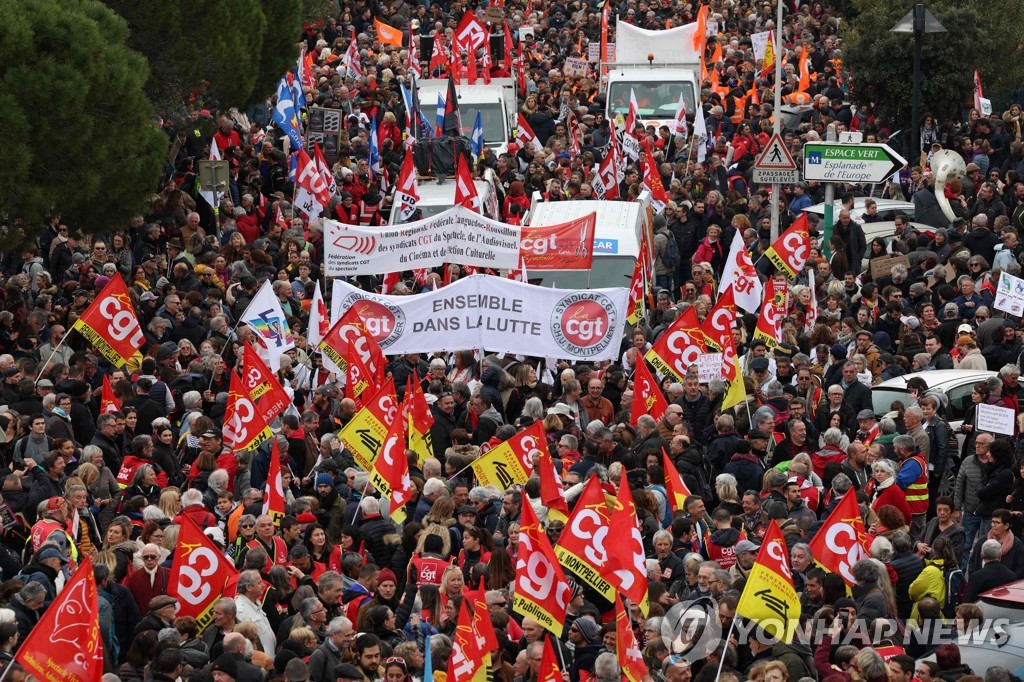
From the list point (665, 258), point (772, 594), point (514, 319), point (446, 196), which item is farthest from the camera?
point (446, 196)

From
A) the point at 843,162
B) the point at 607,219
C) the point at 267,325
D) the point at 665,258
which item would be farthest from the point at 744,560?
the point at 665,258

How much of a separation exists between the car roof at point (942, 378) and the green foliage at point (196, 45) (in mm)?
12294

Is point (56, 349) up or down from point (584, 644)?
up

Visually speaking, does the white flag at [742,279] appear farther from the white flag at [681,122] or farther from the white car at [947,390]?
the white flag at [681,122]

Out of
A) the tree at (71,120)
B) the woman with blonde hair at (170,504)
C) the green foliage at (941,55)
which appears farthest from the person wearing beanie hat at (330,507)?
the green foliage at (941,55)

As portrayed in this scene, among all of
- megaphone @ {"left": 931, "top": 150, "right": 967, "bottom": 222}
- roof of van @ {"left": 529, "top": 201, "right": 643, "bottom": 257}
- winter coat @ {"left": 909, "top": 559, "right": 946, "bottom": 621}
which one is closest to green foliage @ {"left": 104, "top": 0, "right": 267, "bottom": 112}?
roof of van @ {"left": 529, "top": 201, "right": 643, "bottom": 257}

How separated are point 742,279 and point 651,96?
1313 cm

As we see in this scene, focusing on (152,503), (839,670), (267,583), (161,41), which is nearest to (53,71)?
(161,41)

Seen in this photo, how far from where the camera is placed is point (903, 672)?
10688mm

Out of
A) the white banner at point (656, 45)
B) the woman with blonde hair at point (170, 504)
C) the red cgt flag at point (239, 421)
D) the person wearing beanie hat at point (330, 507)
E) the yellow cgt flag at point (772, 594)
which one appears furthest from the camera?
the white banner at point (656, 45)

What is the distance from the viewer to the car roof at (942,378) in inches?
683

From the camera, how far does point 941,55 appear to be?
3188 cm

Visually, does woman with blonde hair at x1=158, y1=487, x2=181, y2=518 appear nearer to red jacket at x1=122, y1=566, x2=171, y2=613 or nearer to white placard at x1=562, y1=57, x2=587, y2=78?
red jacket at x1=122, y1=566, x2=171, y2=613

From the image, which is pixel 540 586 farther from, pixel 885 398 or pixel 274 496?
pixel 885 398
